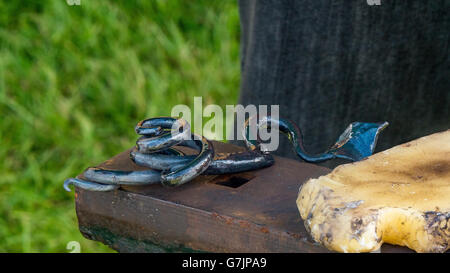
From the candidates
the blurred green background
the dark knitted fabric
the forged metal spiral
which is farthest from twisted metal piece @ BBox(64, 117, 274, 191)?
the blurred green background

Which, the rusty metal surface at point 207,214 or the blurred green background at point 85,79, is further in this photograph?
the blurred green background at point 85,79

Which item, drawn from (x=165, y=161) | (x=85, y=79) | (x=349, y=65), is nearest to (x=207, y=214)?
(x=165, y=161)

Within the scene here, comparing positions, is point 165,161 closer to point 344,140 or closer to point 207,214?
point 207,214

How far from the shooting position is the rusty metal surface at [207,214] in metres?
0.85

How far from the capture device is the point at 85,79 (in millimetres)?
2543

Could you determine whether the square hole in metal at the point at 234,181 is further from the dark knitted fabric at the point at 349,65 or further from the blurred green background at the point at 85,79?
Result: the blurred green background at the point at 85,79

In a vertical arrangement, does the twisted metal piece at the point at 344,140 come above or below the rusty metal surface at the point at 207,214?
above

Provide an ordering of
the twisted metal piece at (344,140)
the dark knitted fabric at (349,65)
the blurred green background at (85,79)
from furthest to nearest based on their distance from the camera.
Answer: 1. the blurred green background at (85,79)
2. the dark knitted fabric at (349,65)
3. the twisted metal piece at (344,140)

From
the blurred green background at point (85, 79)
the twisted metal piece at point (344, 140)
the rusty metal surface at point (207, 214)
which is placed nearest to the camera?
the rusty metal surface at point (207, 214)

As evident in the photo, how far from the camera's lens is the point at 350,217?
77 centimetres

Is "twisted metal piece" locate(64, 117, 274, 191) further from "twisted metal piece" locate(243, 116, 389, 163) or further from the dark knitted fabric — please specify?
the dark knitted fabric

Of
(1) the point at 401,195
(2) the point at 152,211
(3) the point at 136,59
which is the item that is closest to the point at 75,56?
(3) the point at 136,59

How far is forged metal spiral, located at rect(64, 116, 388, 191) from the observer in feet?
3.10

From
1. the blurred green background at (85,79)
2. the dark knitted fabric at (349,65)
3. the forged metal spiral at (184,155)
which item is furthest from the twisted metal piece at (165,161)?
the blurred green background at (85,79)
